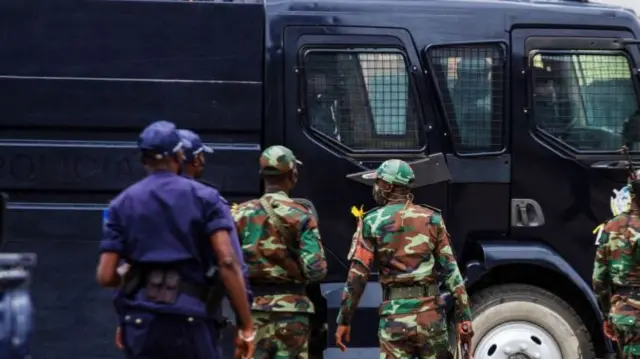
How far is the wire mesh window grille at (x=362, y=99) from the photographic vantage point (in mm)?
7184

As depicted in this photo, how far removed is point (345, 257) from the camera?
7.20 m

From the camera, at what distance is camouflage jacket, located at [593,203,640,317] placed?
6.40m

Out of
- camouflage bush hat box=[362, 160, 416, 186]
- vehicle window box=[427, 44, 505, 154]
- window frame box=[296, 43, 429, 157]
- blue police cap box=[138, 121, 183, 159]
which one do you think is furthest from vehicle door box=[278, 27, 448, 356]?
blue police cap box=[138, 121, 183, 159]

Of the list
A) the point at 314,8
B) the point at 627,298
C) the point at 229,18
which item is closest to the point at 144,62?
the point at 229,18

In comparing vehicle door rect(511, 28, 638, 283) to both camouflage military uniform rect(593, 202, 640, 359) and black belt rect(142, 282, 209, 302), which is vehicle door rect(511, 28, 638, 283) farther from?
black belt rect(142, 282, 209, 302)

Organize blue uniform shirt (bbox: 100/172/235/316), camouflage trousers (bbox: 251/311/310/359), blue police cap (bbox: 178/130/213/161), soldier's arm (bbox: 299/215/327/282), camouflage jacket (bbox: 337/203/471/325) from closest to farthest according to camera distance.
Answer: blue uniform shirt (bbox: 100/172/235/316)
blue police cap (bbox: 178/130/213/161)
soldier's arm (bbox: 299/215/327/282)
camouflage trousers (bbox: 251/311/310/359)
camouflage jacket (bbox: 337/203/471/325)

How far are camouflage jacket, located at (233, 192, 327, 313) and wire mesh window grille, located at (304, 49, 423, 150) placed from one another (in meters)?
1.45

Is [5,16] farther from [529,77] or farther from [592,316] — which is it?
[592,316]

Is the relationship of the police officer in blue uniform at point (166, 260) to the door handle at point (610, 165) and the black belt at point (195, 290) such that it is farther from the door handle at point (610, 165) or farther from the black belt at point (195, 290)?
the door handle at point (610, 165)

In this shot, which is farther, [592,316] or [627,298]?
[592,316]

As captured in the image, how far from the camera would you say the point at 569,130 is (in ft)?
24.1

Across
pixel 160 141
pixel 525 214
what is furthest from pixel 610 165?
pixel 160 141

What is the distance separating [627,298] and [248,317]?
277 centimetres

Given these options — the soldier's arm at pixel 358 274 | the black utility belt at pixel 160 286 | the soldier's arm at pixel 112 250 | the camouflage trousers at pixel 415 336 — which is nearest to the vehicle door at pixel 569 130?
the camouflage trousers at pixel 415 336
